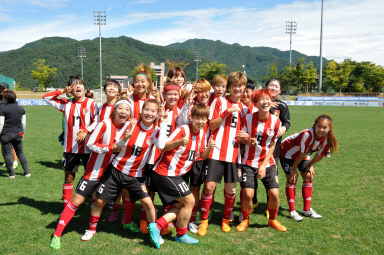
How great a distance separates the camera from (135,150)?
3.73m

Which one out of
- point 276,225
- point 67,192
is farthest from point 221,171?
point 67,192

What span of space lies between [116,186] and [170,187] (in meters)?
0.71

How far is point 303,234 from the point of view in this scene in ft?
13.7

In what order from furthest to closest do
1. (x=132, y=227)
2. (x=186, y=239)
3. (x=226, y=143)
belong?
(x=132, y=227) < (x=226, y=143) < (x=186, y=239)

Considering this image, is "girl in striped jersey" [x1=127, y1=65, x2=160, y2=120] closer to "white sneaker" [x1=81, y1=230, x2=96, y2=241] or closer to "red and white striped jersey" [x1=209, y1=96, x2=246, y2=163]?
"red and white striped jersey" [x1=209, y1=96, x2=246, y2=163]

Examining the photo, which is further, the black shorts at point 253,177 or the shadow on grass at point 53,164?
the shadow on grass at point 53,164

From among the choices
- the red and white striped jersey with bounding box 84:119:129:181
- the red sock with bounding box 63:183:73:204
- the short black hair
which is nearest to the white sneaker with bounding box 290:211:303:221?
the red and white striped jersey with bounding box 84:119:129:181

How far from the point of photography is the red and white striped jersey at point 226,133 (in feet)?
13.4

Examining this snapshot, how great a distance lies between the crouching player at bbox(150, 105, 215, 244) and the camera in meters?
3.64

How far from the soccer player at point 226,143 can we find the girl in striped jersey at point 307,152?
1.21 m

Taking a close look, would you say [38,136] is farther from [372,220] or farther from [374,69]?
[374,69]

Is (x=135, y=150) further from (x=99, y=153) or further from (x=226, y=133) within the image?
(x=226, y=133)

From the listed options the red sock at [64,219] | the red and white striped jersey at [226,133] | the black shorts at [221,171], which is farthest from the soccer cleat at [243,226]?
the red sock at [64,219]

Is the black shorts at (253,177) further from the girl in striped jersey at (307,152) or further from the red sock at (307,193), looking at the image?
the red sock at (307,193)
